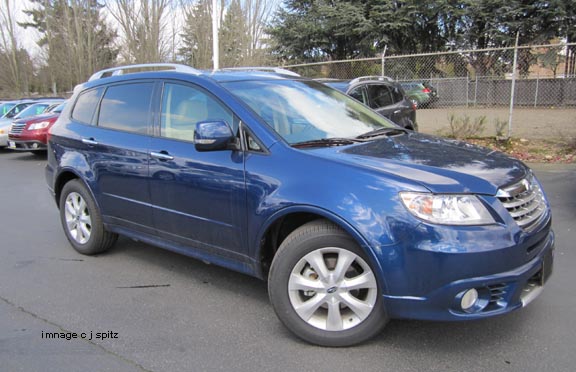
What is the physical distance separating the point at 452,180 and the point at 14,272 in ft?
A: 13.0

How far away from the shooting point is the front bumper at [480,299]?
8.68 ft

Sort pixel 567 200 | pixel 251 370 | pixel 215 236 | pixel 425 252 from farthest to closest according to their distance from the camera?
pixel 567 200 < pixel 215 236 < pixel 251 370 < pixel 425 252

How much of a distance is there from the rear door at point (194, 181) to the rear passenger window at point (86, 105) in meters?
1.13

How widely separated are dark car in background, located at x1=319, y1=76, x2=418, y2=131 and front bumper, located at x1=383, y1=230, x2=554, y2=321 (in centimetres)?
570

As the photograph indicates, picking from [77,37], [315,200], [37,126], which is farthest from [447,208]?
[77,37]

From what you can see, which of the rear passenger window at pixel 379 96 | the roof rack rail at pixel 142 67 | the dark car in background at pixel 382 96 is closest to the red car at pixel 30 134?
the dark car in background at pixel 382 96

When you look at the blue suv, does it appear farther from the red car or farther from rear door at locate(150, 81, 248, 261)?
the red car

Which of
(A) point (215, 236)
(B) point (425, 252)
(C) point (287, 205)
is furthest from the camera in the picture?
(A) point (215, 236)

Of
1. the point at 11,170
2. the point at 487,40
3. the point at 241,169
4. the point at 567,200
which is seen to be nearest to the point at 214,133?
the point at 241,169

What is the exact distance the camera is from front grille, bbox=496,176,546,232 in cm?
281

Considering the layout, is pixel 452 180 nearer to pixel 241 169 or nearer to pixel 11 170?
pixel 241 169

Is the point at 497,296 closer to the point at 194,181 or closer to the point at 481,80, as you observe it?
the point at 194,181

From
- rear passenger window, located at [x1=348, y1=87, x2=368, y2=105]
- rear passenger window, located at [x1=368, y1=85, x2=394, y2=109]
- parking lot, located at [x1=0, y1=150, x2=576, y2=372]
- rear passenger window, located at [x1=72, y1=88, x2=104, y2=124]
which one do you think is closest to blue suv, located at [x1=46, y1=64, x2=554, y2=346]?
rear passenger window, located at [x1=72, y1=88, x2=104, y2=124]

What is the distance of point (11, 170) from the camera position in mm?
11039
